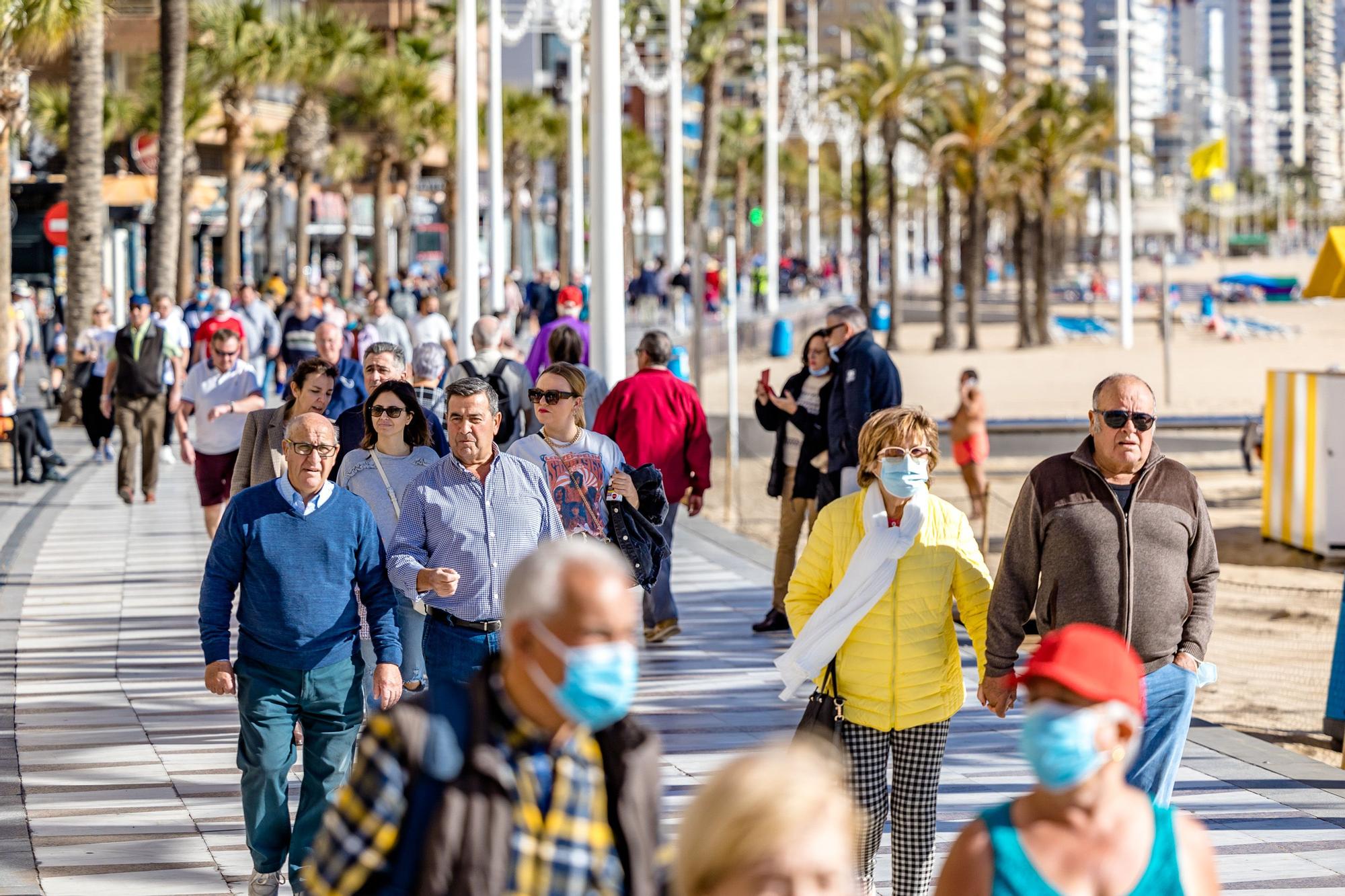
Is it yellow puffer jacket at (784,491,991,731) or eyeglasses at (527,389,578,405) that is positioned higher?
eyeglasses at (527,389,578,405)

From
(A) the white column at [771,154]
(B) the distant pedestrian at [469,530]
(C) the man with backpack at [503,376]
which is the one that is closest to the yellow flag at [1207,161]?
(A) the white column at [771,154]

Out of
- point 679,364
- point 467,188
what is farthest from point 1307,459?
point 467,188

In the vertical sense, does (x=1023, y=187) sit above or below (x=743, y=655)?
above

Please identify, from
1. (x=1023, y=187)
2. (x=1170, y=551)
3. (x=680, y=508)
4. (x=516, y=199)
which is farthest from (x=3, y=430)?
(x=516, y=199)

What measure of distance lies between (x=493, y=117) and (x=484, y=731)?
23928mm

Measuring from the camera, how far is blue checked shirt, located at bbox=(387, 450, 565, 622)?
6363 millimetres

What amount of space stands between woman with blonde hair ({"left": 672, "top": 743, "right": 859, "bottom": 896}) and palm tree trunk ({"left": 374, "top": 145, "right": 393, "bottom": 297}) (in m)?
45.8

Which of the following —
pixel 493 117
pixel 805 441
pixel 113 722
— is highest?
pixel 493 117

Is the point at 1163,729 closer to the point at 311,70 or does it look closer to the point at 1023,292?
the point at 311,70

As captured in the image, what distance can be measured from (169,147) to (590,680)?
28.7 metres

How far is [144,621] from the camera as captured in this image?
11992mm

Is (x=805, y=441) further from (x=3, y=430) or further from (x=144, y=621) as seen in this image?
(x=3, y=430)

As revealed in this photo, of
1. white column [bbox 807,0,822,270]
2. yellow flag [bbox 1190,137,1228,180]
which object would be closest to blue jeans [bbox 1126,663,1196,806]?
yellow flag [bbox 1190,137,1228,180]

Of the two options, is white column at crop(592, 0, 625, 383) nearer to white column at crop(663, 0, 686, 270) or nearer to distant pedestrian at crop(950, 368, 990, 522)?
distant pedestrian at crop(950, 368, 990, 522)
